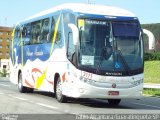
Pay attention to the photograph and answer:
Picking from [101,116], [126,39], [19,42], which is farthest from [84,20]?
[19,42]

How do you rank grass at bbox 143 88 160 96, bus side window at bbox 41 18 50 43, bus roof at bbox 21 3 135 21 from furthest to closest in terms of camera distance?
1. grass at bbox 143 88 160 96
2. bus side window at bbox 41 18 50 43
3. bus roof at bbox 21 3 135 21

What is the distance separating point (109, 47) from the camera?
16.6 m

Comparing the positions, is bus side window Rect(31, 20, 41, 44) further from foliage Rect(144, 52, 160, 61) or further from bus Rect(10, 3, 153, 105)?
foliage Rect(144, 52, 160, 61)

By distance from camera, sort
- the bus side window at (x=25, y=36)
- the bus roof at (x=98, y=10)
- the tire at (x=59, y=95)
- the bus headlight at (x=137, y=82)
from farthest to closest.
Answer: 1. the bus side window at (x=25, y=36)
2. the tire at (x=59, y=95)
3. the bus roof at (x=98, y=10)
4. the bus headlight at (x=137, y=82)

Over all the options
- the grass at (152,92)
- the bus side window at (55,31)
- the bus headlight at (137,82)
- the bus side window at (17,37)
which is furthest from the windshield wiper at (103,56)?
the grass at (152,92)

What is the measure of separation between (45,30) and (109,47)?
4552 millimetres

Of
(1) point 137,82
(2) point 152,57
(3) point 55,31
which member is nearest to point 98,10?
(3) point 55,31

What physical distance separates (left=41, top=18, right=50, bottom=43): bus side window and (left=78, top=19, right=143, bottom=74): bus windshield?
140 inches

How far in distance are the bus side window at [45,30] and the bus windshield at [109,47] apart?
11.6ft

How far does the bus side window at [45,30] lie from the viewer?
20094 mm

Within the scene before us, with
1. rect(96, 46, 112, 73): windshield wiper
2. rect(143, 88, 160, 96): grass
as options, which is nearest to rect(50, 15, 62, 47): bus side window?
rect(96, 46, 112, 73): windshield wiper

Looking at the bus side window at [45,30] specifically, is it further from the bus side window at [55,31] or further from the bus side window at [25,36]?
the bus side window at [25,36]

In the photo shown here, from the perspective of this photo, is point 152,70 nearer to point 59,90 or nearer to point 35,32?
point 35,32

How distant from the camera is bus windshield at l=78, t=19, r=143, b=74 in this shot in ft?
53.8
